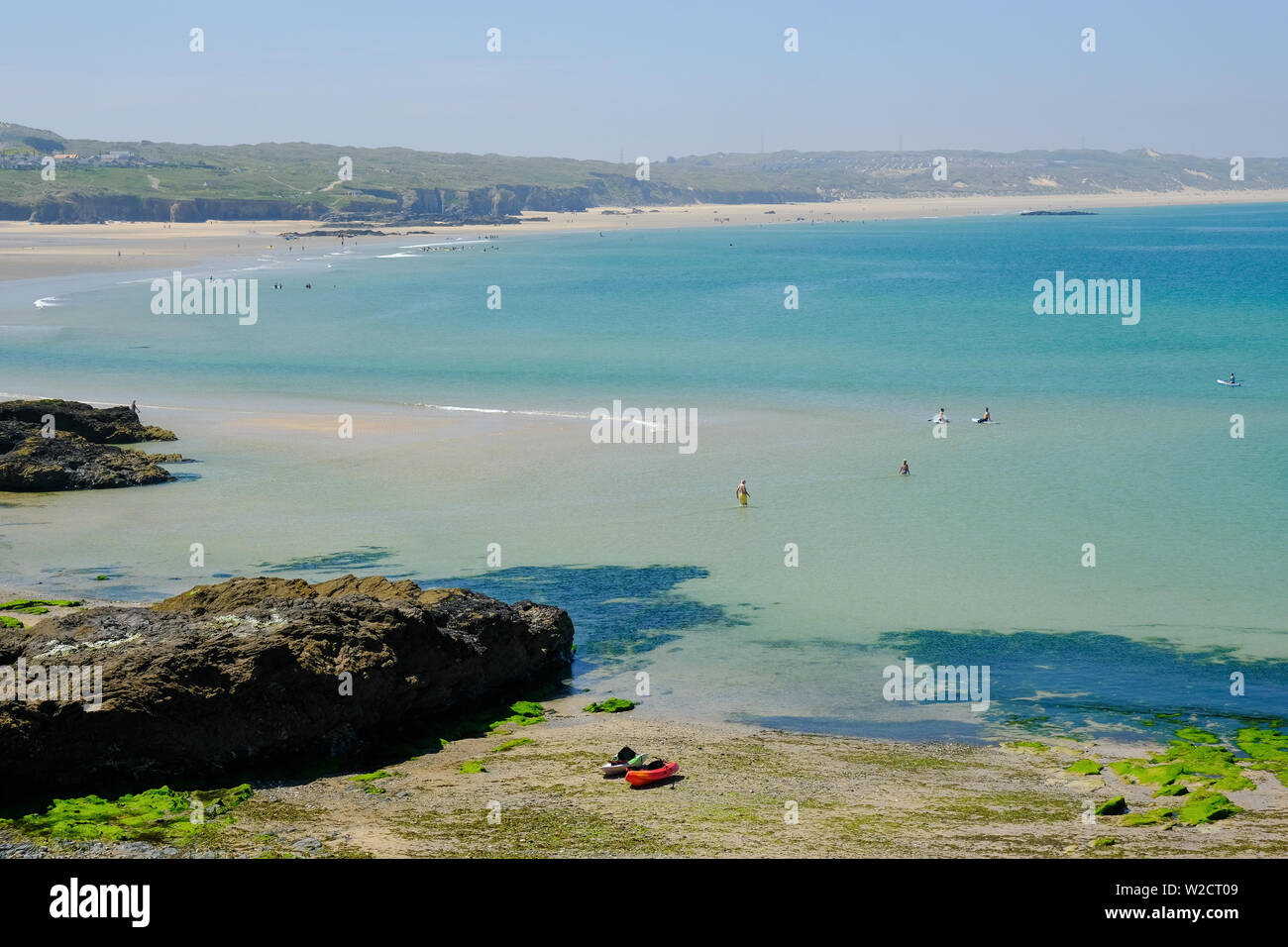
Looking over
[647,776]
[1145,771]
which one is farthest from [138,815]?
[1145,771]

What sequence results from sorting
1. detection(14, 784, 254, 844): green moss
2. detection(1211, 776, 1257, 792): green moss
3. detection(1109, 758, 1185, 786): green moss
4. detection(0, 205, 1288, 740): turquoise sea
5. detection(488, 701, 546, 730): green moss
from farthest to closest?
detection(0, 205, 1288, 740): turquoise sea
detection(488, 701, 546, 730): green moss
detection(1109, 758, 1185, 786): green moss
detection(1211, 776, 1257, 792): green moss
detection(14, 784, 254, 844): green moss

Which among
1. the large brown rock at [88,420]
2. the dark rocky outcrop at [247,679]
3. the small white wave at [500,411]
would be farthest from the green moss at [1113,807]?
the large brown rock at [88,420]

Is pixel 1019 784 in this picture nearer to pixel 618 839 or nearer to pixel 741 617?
pixel 618 839

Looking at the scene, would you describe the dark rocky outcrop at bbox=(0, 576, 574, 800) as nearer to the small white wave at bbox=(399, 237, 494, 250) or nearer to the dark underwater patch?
the dark underwater patch

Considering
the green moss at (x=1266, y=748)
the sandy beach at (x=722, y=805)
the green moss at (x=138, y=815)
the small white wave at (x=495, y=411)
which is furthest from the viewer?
the small white wave at (x=495, y=411)

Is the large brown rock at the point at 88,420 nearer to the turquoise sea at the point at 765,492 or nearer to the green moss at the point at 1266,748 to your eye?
the turquoise sea at the point at 765,492

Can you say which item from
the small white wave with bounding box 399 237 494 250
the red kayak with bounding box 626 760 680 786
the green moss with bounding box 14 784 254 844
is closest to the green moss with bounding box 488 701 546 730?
the red kayak with bounding box 626 760 680 786

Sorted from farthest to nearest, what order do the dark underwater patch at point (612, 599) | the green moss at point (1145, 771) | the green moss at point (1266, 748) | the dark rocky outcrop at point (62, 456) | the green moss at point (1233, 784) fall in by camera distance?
1. the dark rocky outcrop at point (62, 456)
2. the dark underwater patch at point (612, 599)
3. the green moss at point (1266, 748)
4. the green moss at point (1145, 771)
5. the green moss at point (1233, 784)
